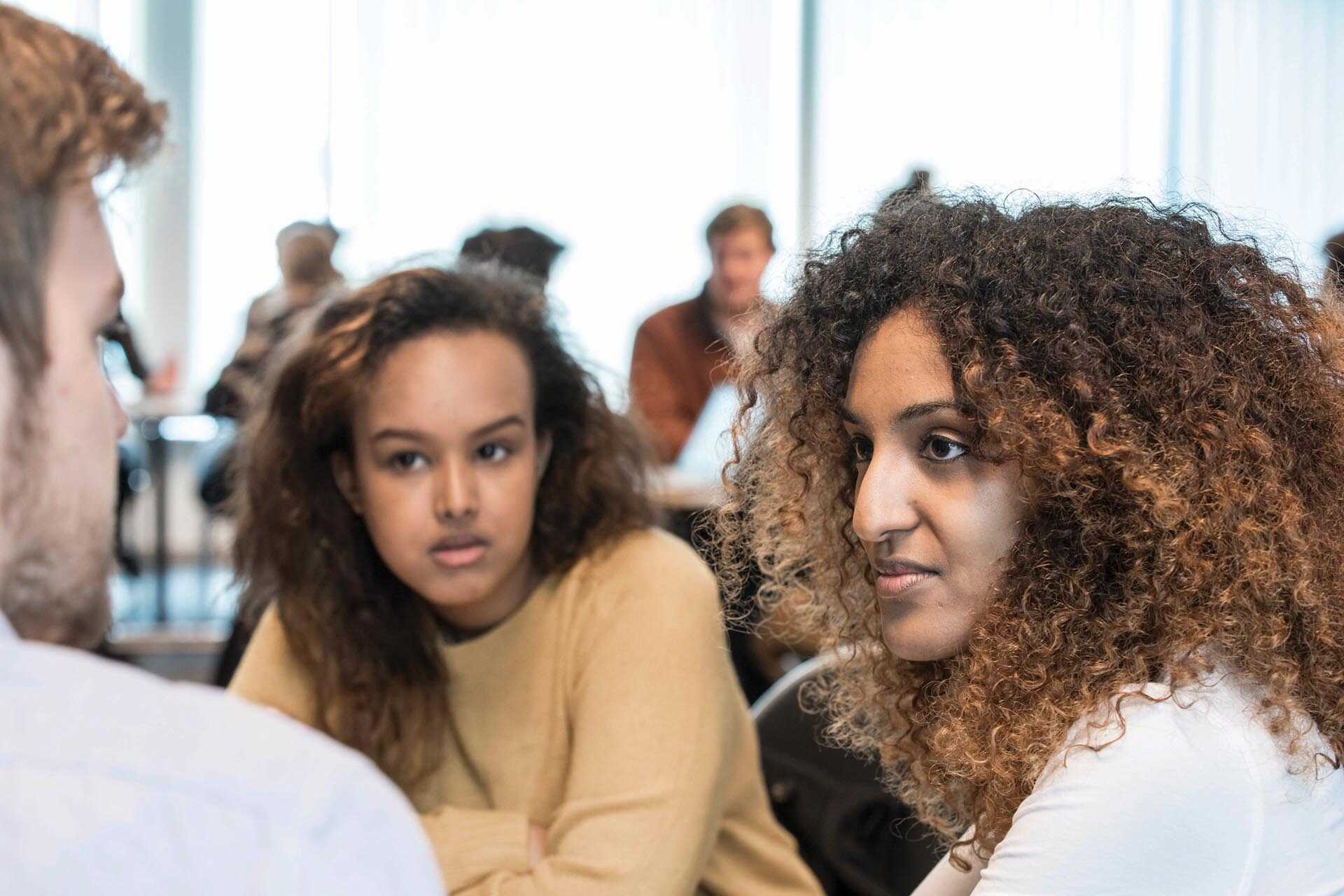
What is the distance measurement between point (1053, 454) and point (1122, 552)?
10 cm

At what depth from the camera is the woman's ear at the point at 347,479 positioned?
185cm

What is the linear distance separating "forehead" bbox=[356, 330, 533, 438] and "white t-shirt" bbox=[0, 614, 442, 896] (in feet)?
3.68

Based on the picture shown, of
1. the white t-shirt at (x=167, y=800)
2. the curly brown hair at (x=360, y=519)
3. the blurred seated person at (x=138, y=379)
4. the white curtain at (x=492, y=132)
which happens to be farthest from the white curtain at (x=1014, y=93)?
the white t-shirt at (x=167, y=800)

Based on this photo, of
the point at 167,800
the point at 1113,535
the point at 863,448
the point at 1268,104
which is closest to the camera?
the point at 167,800

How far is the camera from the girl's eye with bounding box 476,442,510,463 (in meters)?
1.78

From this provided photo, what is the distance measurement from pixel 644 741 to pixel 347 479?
543 mm

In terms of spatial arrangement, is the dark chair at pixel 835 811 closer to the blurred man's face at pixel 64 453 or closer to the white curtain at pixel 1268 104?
the blurred man's face at pixel 64 453

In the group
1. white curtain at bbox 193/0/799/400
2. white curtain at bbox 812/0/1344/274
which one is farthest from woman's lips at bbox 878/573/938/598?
white curtain at bbox 812/0/1344/274

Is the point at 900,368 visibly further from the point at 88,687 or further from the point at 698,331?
the point at 698,331

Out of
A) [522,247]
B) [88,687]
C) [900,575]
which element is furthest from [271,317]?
[88,687]

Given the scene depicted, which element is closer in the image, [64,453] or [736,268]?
[64,453]

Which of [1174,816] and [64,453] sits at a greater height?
[64,453]

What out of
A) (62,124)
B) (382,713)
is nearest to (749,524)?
(382,713)

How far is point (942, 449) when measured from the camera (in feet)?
3.80
